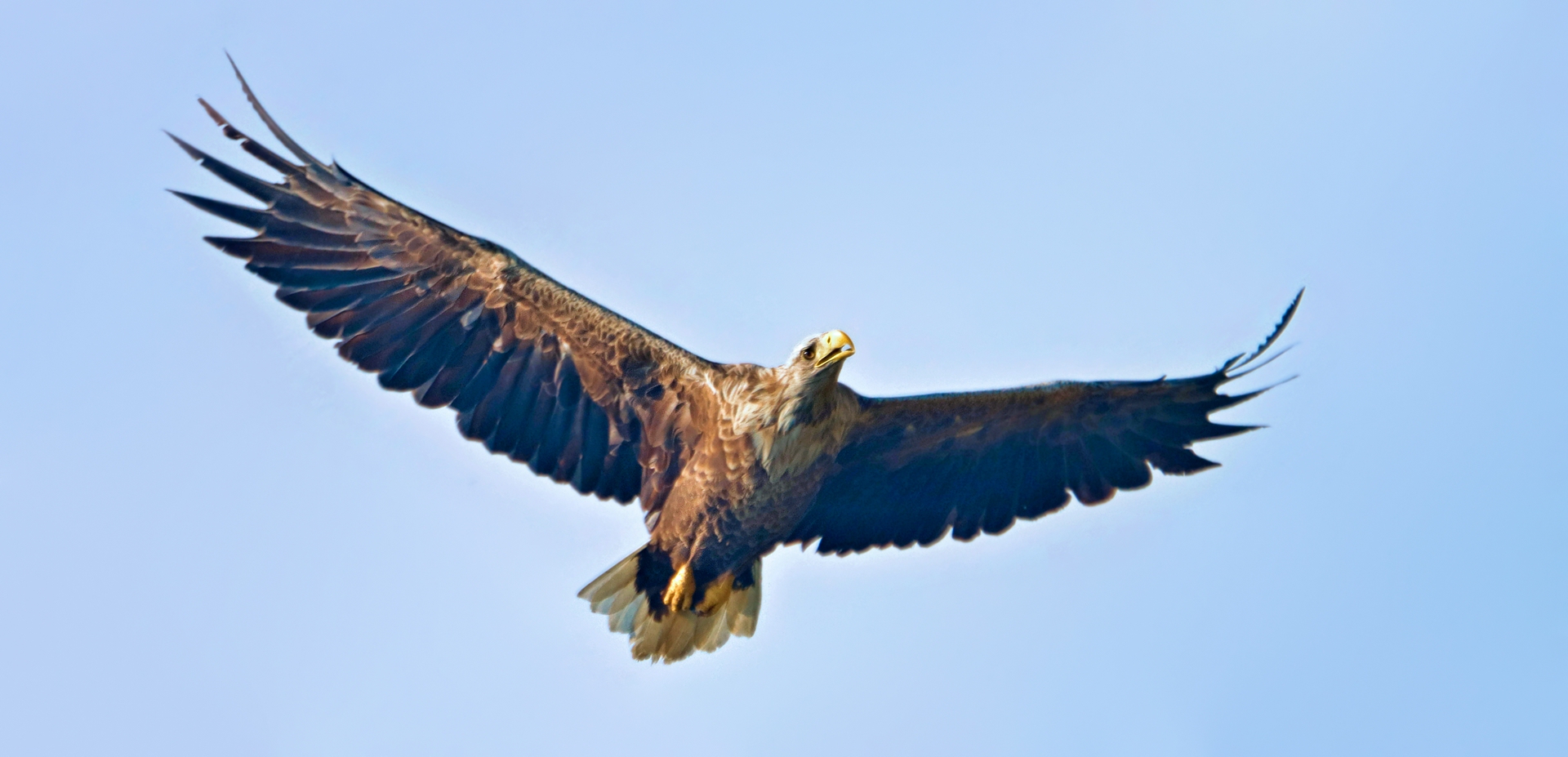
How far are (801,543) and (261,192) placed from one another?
362 centimetres

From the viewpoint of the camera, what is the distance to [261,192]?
36.7 feet

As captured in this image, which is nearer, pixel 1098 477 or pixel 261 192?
pixel 261 192

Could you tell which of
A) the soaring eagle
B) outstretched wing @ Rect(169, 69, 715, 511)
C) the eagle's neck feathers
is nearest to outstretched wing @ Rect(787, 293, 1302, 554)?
the soaring eagle

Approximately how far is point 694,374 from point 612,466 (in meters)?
0.83

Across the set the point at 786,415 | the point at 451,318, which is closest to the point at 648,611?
the point at 786,415

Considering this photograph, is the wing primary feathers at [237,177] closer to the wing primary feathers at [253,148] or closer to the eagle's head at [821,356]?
the wing primary feathers at [253,148]

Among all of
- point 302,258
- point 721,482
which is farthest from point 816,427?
point 302,258

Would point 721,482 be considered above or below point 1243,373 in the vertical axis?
below

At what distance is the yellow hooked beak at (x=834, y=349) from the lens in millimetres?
10805

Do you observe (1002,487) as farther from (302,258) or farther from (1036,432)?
(302,258)

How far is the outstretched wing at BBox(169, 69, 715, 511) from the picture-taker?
36.9 feet

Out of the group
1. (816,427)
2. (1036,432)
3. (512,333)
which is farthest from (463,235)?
(1036,432)

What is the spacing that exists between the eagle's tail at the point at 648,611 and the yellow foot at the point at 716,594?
19mm

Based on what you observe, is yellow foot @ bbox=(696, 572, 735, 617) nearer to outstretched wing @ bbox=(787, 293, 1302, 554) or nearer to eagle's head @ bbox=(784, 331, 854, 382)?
outstretched wing @ bbox=(787, 293, 1302, 554)
